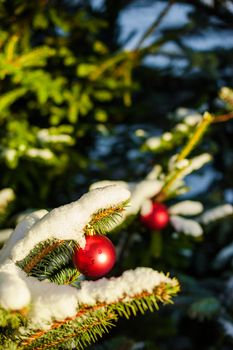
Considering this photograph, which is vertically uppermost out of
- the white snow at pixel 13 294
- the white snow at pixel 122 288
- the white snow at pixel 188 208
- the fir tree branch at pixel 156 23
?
the fir tree branch at pixel 156 23

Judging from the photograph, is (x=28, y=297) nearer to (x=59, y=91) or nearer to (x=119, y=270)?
(x=119, y=270)

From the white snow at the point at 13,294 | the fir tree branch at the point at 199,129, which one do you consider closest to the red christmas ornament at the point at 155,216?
the fir tree branch at the point at 199,129

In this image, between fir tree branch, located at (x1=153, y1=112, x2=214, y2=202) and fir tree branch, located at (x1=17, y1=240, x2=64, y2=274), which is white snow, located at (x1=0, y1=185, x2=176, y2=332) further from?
fir tree branch, located at (x1=153, y1=112, x2=214, y2=202)

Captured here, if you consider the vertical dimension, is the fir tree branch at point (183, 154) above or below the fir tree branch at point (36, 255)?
below

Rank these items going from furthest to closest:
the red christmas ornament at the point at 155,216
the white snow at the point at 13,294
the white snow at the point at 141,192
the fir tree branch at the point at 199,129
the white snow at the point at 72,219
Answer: the red christmas ornament at the point at 155,216 → the white snow at the point at 141,192 → the fir tree branch at the point at 199,129 → the white snow at the point at 72,219 → the white snow at the point at 13,294

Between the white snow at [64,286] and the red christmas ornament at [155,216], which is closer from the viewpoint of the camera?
the white snow at [64,286]

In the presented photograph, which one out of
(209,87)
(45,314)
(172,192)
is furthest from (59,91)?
(45,314)

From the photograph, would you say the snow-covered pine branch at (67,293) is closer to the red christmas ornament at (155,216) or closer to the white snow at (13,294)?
the white snow at (13,294)

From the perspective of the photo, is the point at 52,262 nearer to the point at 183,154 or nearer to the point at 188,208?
the point at 183,154
